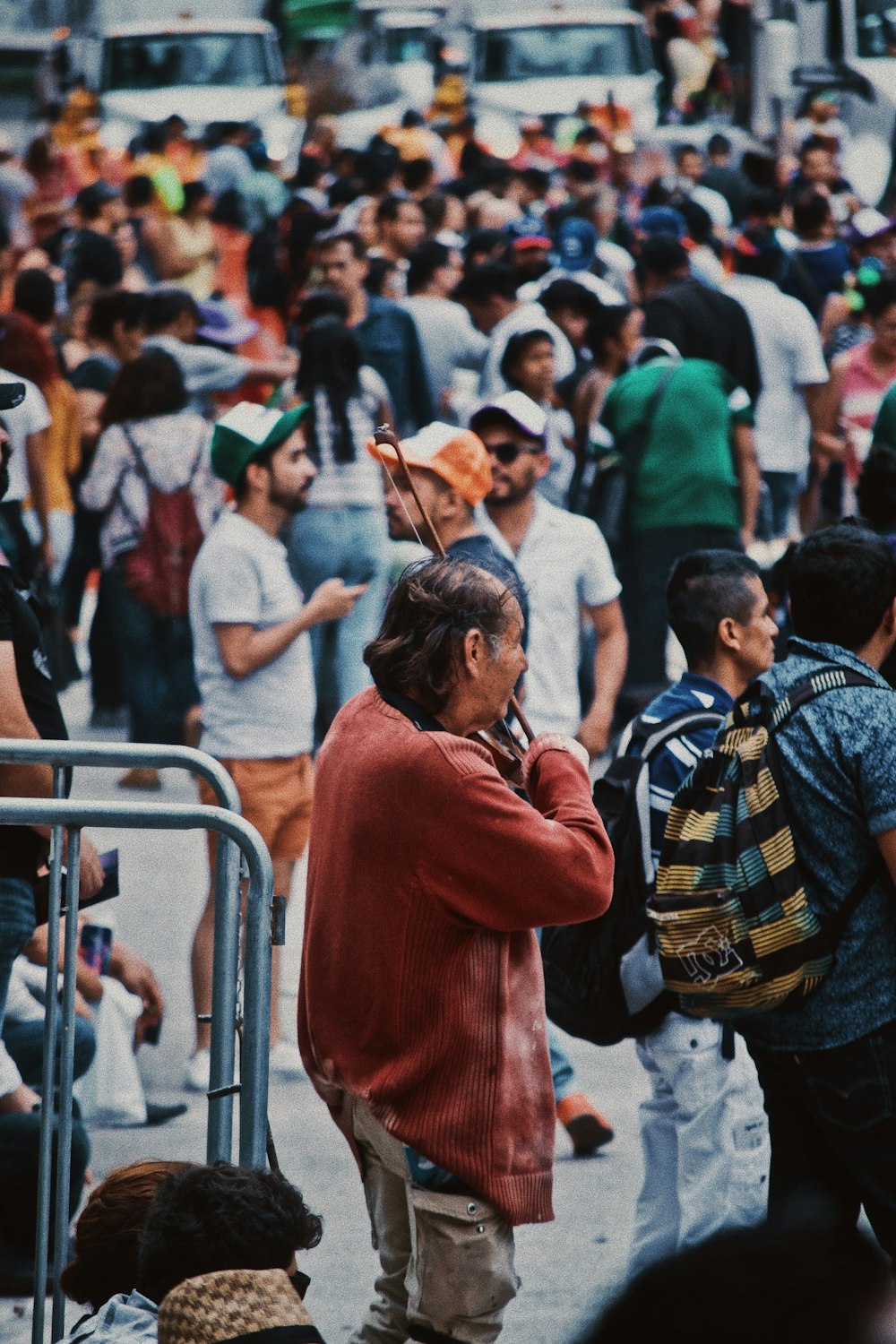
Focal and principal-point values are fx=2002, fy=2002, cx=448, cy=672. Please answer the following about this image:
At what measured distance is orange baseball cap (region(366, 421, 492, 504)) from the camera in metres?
5.09

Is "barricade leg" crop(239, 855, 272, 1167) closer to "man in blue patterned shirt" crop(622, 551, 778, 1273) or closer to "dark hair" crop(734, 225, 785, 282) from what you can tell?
"man in blue patterned shirt" crop(622, 551, 778, 1273)

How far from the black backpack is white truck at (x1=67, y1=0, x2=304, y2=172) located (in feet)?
61.1

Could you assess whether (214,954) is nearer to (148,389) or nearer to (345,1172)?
(345,1172)

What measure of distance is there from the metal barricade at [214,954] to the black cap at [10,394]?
1.31m

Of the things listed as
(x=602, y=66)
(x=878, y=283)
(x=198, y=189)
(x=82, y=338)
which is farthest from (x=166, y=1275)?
(x=602, y=66)

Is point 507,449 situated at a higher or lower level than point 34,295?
higher

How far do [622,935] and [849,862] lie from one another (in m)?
0.72

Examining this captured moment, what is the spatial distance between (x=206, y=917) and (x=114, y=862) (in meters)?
1.17

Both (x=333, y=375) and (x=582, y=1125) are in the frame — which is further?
(x=333, y=375)

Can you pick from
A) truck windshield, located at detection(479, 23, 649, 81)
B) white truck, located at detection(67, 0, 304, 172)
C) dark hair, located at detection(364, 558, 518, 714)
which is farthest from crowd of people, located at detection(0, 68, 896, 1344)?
truck windshield, located at detection(479, 23, 649, 81)

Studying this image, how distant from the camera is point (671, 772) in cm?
408

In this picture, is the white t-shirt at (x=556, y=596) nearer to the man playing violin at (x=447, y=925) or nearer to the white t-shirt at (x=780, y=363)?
the man playing violin at (x=447, y=925)

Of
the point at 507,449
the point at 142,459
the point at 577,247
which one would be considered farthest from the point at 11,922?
the point at 577,247

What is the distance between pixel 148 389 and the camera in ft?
24.9
